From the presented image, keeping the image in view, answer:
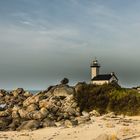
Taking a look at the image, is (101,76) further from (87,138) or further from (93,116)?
(87,138)

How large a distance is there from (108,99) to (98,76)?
104ft

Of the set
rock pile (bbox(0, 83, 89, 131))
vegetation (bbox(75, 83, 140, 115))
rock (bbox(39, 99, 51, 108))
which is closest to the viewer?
rock pile (bbox(0, 83, 89, 131))

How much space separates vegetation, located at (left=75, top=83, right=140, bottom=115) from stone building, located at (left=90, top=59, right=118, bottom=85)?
2071 centimetres

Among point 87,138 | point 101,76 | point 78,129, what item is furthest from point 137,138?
point 101,76

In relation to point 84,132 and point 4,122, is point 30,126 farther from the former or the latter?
point 84,132

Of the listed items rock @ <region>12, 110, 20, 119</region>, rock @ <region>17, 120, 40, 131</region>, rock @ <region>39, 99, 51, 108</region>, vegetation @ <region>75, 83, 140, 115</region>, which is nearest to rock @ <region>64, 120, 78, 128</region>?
rock @ <region>17, 120, 40, 131</region>

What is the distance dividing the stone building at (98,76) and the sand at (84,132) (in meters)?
39.9

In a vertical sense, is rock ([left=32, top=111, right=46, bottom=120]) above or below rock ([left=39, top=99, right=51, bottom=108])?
below

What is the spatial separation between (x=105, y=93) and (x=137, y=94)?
460cm

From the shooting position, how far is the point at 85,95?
5453 cm

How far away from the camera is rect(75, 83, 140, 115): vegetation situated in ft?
159

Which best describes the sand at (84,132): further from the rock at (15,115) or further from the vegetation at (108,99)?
the vegetation at (108,99)

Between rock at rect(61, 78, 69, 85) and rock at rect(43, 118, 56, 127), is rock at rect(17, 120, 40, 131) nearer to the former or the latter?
rock at rect(43, 118, 56, 127)

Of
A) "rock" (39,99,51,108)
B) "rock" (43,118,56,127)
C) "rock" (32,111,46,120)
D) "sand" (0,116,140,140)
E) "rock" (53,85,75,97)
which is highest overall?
"rock" (53,85,75,97)
